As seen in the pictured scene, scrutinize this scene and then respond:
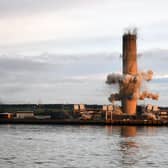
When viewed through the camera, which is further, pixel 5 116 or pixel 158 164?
pixel 5 116

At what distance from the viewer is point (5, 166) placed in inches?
1732

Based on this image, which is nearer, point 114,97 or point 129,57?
point 129,57

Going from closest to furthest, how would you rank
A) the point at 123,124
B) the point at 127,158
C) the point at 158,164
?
1. the point at 158,164
2. the point at 127,158
3. the point at 123,124

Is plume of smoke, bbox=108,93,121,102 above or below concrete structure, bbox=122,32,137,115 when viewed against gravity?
below

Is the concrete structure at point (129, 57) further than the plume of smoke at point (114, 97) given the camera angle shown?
No

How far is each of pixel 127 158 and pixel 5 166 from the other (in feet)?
40.1

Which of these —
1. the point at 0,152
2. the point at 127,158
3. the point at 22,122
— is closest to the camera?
the point at 127,158

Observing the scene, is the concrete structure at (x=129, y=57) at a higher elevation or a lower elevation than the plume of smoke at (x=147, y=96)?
higher

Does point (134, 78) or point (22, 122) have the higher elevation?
point (134, 78)

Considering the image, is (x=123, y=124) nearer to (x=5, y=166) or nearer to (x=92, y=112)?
(x=92, y=112)

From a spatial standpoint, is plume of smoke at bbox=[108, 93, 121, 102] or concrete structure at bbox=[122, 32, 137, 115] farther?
plume of smoke at bbox=[108, 93, 121, 102]

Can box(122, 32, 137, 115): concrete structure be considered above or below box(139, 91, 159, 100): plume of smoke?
above

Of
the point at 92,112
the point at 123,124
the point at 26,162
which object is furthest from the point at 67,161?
the point at 92,112

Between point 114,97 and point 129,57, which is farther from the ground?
point 129,57
